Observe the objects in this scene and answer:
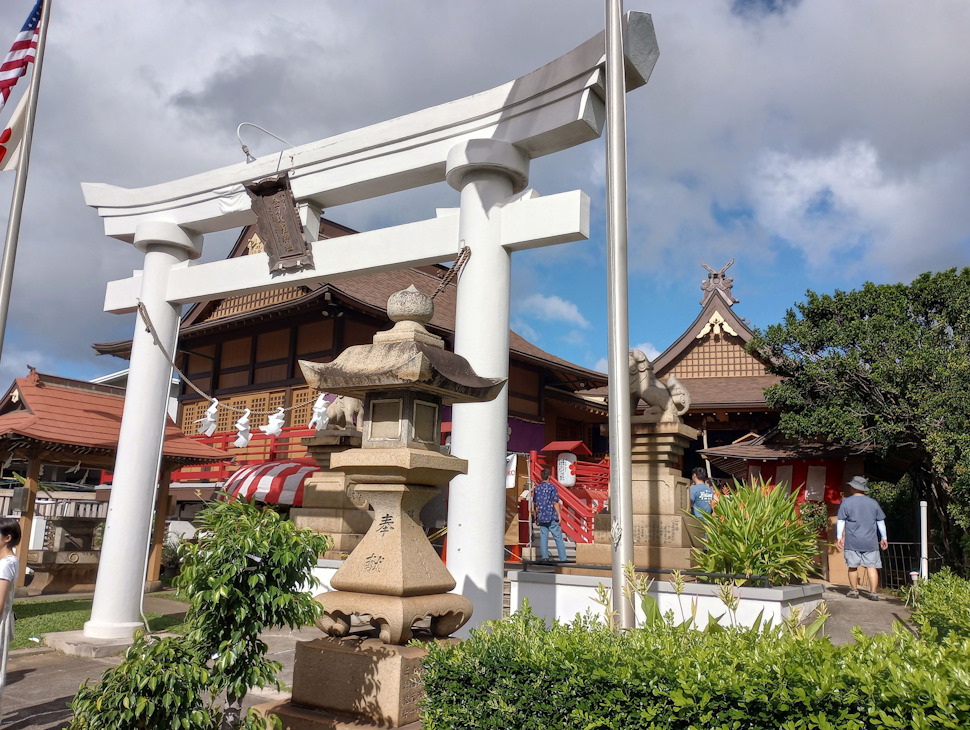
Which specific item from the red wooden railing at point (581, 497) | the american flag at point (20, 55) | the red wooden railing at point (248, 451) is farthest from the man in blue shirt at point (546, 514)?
the american flag at point (20, 55)

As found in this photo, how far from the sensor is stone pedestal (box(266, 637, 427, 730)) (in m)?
3.96

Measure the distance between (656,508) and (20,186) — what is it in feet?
25.5

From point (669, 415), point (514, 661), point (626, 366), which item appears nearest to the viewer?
point (514, 661)

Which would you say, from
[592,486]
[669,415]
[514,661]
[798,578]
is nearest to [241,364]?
[592,486]

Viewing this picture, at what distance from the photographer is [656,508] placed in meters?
7.34

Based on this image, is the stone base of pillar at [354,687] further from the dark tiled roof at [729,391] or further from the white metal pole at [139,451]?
the dark tiled roof at [729,391]

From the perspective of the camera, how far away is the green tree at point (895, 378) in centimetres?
1115

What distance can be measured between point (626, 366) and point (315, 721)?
277 centimetres

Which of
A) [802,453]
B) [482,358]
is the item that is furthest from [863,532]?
[482,358]

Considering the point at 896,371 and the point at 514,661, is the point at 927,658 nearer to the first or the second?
the point at 514,661

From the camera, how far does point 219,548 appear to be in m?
3.59

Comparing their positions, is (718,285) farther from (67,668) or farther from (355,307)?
(67,668)

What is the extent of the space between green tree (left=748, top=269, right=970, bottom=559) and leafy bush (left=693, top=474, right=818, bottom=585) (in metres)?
5.49

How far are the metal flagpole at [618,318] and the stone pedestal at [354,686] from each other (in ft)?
4.21
